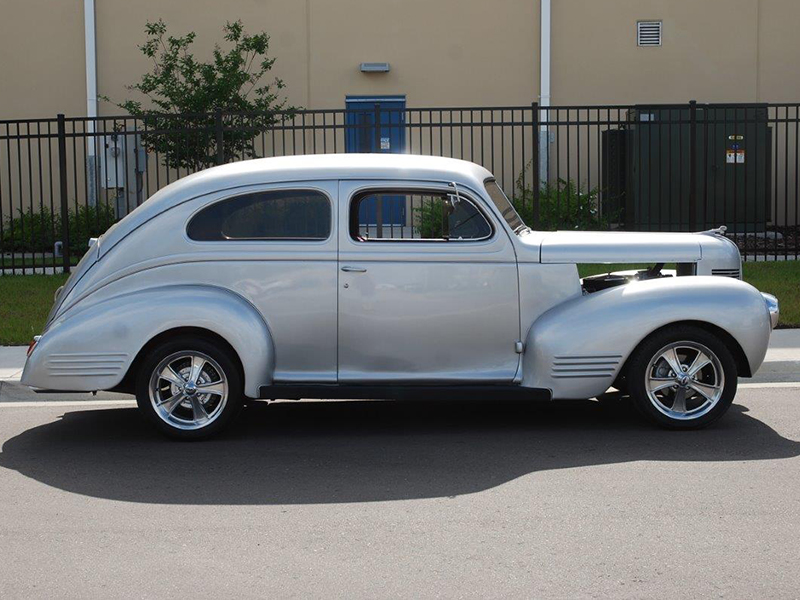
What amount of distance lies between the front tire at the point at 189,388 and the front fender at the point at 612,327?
190 cm

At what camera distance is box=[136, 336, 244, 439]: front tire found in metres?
7.55

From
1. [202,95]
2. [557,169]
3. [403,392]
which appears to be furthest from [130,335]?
[202,95]

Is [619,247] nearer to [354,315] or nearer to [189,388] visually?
[354,315]

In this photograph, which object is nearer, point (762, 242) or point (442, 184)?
point (442, 184)

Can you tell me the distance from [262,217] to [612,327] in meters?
2.36

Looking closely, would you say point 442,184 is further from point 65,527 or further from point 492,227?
point 65,527

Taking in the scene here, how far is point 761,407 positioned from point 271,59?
13.9 meters

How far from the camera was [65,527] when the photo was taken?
19.4ft

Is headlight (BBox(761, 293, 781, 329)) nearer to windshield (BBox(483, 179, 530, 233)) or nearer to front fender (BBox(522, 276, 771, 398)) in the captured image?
front fender (BBox(522, 276, 771, 398))

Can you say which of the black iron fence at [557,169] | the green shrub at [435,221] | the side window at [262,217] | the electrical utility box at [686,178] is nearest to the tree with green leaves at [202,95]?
the black iron fence at [557,169]

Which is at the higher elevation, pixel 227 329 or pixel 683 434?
pixel 227 329

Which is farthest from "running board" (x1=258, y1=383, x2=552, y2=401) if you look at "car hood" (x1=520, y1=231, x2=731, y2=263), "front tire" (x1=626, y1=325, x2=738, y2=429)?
"car hood" (x1=520, y1=231, x2=731, y2=263)

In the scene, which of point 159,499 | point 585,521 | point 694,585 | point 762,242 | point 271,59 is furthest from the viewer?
point 271,59

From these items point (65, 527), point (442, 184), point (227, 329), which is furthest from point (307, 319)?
point (65, 527)
